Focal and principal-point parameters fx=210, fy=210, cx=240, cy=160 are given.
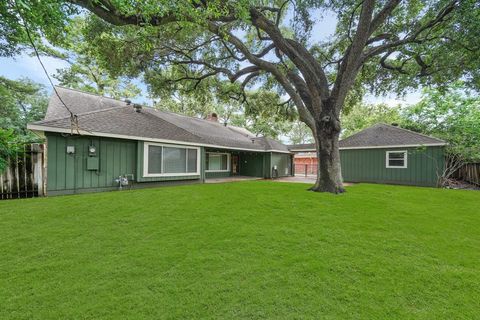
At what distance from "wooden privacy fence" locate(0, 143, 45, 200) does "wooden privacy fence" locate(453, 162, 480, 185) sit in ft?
59.9

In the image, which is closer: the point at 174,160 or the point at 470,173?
the point at 174,160

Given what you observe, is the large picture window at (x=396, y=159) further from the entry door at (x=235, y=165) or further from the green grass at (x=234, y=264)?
the entry door at (x=235, y=165)

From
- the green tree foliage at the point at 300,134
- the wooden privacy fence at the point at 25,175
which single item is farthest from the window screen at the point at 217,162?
the green tree foliage at the point at 300,134

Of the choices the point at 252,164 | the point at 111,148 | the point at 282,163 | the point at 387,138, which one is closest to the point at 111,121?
the point at 111,148

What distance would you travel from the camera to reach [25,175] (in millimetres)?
5973

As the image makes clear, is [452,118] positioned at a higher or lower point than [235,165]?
higher

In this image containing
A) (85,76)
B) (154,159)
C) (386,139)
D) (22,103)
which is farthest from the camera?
(85,76)

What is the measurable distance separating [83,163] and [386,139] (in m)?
15.0

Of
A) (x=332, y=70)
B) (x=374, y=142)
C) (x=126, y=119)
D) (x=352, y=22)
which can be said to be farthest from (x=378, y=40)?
(x=126, y=119)

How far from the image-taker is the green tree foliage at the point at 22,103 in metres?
14.9

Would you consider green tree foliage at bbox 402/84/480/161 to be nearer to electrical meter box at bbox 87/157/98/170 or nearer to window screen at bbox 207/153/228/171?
window screen at bbox 207/153/228/171

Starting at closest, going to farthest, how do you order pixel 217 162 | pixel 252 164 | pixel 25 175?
1. pixel 25 175
2. pixel 217 162
3. pixel 252 164

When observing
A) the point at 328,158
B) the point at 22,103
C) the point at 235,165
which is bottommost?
the point at 235,165

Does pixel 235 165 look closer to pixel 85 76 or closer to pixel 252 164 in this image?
pixel 252 164
